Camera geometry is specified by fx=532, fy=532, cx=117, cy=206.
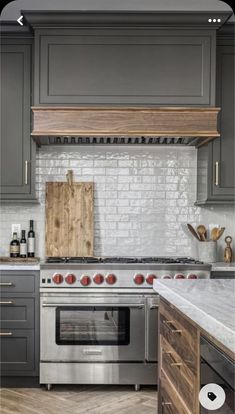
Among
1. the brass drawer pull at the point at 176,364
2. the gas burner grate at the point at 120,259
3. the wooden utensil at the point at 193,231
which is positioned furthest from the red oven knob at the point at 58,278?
the brass drawer pull at the point at 176,364

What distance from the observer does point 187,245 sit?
15.1 ft

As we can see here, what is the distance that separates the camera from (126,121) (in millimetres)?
3959

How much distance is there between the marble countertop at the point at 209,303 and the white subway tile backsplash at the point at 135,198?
209 centimetres

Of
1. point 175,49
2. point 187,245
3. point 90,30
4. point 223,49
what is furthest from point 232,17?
point 187,245

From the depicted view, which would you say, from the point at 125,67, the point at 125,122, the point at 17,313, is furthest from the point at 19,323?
the point at 125,67

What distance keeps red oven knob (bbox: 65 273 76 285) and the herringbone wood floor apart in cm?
81

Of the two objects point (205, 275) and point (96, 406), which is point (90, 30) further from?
point (96, 406)

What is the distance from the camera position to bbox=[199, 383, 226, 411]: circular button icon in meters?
1.41

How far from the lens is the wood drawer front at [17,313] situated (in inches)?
155

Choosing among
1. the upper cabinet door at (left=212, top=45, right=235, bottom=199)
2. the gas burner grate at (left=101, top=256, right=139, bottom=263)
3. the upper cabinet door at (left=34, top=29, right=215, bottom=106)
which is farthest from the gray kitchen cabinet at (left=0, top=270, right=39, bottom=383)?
the upper cabinet door at (left=212, top=45, right=235, bottom=199)

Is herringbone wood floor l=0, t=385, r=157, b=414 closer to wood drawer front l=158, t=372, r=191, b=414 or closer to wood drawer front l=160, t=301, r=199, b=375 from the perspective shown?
wood drawer front l=158, t=372, r=191, b=414

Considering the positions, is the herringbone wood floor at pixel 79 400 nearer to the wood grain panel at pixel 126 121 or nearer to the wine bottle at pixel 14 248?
the wine bottle at pixel 14 248

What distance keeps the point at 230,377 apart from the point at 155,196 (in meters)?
3.32

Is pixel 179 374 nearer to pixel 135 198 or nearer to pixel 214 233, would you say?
pixel 214 233
